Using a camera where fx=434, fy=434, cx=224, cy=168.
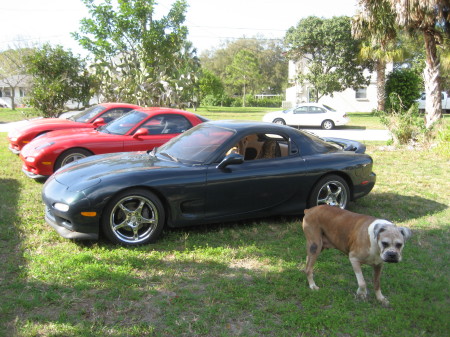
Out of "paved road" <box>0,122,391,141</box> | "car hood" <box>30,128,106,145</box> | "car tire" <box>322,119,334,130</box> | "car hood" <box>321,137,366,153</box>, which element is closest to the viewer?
"car hood" <box>321,137,366,153</box>

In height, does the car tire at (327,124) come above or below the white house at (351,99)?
below

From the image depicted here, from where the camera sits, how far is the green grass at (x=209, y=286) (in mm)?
3236

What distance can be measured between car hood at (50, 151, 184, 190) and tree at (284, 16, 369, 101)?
2830cm

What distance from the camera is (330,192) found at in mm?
5875

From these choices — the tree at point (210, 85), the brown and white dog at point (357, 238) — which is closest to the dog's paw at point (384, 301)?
the brown and white dog at point (357, 238)

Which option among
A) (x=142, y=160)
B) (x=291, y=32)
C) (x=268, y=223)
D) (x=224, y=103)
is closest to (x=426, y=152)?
(x=268, y=223)

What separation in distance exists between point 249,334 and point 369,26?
44.4 ft

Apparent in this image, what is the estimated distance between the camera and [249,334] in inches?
124

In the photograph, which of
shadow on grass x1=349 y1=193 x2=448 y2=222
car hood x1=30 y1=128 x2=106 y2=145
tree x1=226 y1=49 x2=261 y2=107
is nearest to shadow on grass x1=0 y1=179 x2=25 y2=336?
car hood x1=30 y1=128 x2=106 y2=145

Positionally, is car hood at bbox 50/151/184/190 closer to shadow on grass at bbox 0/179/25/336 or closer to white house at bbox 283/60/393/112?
shadow on grass at bbox 0/179/25/336

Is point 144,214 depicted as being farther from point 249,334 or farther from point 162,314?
point 249,334

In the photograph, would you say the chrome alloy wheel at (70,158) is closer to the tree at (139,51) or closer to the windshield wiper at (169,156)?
the windshield wiper at (169,156)

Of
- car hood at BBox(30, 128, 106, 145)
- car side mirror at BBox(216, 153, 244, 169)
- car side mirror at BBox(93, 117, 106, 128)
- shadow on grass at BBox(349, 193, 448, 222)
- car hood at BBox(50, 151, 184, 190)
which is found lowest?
shadow on grass at BBox(349, 193, 448, 222)

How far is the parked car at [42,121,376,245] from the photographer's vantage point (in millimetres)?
4570
